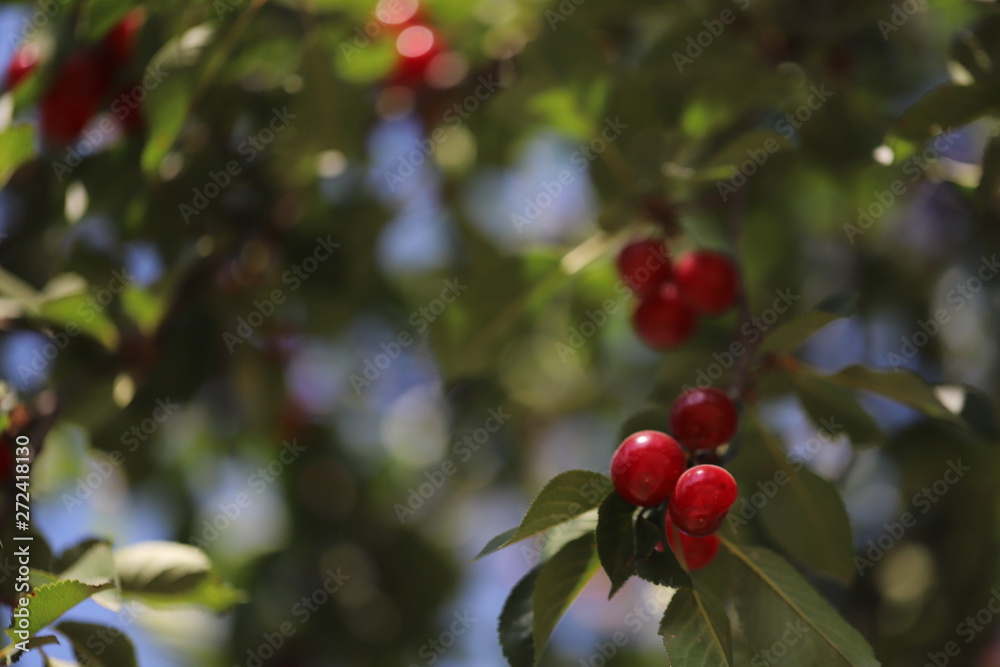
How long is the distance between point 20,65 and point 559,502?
158cm

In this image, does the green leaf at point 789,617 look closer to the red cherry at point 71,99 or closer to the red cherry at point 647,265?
the red cherry at point 647,265

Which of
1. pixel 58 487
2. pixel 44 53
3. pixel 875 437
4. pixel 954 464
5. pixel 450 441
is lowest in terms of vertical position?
pixel 954 464

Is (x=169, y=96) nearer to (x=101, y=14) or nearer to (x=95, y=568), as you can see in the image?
(x=101, y=14)

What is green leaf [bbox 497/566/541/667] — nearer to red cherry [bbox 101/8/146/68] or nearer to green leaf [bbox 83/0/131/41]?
green leaf [bbox 83/0/131/41]

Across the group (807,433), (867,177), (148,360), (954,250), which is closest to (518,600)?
(148,360)

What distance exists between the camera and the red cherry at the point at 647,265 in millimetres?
1691

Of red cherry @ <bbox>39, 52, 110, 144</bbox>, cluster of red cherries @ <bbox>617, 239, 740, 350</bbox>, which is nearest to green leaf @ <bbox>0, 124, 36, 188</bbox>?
red cherry @ <bbox>39, 52, 110, 144</bbox>

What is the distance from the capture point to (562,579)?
1007mm

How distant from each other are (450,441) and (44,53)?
4.96 feet

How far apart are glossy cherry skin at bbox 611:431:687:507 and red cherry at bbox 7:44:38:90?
1.51 metres

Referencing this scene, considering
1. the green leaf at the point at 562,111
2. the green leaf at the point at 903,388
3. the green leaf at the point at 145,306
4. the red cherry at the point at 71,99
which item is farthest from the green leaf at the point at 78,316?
the green leaf at the point at 903,388

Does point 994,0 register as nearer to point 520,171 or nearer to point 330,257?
point 520,171

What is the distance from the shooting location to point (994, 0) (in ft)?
4.74

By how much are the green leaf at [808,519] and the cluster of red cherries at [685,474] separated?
19 centimetres
